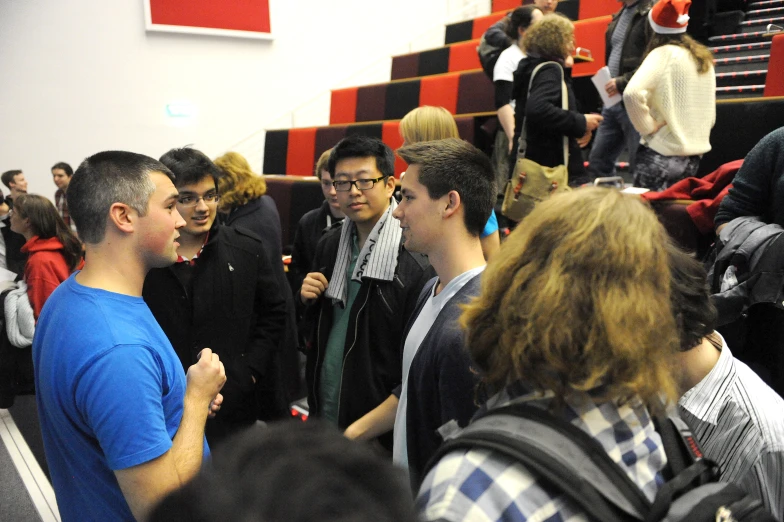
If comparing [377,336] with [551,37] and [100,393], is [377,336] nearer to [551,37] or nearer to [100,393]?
[100,393]

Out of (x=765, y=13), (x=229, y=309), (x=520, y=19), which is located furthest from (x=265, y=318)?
(x=765, y=13)

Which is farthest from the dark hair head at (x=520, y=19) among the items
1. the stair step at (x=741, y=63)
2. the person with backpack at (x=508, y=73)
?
the stair step at (x=741, y=63)

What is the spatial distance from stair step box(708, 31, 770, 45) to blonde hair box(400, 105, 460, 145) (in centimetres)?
385

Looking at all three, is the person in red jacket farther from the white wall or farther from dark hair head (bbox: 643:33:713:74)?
the white wall

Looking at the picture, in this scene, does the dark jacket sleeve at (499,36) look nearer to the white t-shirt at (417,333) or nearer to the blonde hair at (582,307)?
the white t-shirt at (417,333)

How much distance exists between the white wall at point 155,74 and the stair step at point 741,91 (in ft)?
17.4

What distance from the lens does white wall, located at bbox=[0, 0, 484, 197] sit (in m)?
6.64

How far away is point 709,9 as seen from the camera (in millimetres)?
5652

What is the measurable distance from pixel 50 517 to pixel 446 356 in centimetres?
228

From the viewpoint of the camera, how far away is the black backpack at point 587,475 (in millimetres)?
702

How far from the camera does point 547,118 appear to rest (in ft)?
10.8

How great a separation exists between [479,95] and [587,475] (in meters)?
5.61

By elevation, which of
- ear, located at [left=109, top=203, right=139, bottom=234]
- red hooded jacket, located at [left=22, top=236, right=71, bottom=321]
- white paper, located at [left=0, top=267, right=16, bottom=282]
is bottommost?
white paper, located at [left=0, top=267, right=16, bottom=282]

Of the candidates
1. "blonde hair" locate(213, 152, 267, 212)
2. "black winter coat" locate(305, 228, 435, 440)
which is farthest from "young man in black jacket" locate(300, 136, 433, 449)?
"blonde hair" locate(213, 152, 267, 212)
